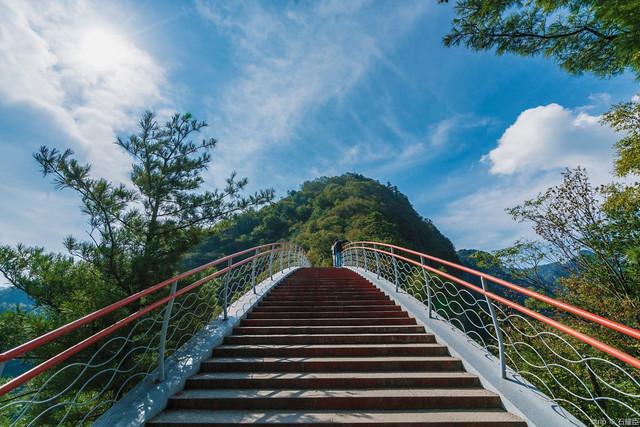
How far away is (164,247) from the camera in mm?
6281

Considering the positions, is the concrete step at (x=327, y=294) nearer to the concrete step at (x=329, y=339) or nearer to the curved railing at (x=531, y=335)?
the curved railing at (x=531, y=335)

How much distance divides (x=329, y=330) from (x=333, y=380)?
1.28 meters

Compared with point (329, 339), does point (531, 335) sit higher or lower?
higher

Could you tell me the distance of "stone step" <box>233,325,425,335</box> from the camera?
402cm

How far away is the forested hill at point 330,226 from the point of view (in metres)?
35.2

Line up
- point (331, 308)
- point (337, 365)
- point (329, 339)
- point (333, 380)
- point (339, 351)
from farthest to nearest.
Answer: point (331, 308) < point (329, 339) < point (339, 351) < point (337, 365) < point (333, 380)

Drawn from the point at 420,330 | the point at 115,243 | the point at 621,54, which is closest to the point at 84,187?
the point at 115,243

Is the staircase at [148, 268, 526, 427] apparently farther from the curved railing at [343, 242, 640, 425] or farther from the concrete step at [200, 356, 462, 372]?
the curved railing at [343, 242, 640, 425]

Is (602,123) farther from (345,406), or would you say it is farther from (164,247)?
(164,247)

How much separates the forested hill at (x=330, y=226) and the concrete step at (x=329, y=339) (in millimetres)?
22927

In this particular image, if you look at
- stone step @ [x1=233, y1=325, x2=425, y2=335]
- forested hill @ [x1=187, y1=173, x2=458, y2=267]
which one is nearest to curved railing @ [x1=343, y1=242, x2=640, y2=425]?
stone step @ [x1=233, y1=325, x2=425, y2=335]

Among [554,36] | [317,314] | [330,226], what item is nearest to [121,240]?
[317,314]

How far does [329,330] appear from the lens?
4.09 meters

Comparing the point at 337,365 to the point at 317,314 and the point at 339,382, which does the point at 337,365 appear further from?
the point at 317,314
